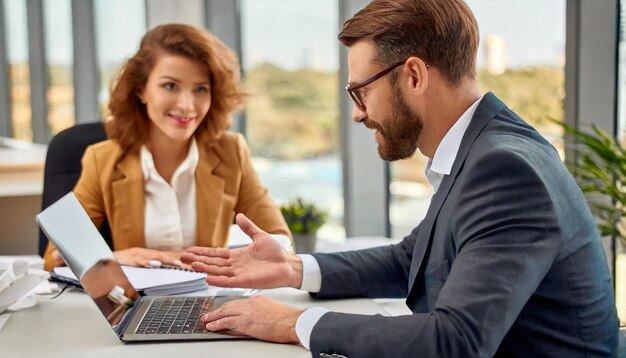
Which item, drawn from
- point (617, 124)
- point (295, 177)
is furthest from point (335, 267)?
point (295, 177)

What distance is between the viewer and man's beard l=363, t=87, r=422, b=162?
1.68 metres

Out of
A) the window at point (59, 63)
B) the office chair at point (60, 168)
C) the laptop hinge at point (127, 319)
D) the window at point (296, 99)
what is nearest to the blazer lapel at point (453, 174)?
the laptop hinge at point (127, 319)

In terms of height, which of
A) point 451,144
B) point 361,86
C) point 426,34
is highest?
point 426,34

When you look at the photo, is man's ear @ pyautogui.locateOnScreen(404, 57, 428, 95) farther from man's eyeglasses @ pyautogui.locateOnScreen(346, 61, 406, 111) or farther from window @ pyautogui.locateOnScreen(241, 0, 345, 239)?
window @ pyautogui.locateOnScreen(241, 0, 345, 239)

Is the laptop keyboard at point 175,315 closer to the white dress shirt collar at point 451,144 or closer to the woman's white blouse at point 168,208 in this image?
the white dress shirt collar at point 451,144

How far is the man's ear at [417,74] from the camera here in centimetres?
163

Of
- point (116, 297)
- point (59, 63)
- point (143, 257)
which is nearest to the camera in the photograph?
point (116, 297)

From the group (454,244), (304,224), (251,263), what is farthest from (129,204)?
(304,224)

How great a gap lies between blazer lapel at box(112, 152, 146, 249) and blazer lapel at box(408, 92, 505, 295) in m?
1.19

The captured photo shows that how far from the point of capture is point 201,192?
2.65 metres

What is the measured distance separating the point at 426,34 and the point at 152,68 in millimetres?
1267

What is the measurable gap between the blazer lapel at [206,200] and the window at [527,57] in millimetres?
883

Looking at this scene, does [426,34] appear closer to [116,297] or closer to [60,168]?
[116,297]

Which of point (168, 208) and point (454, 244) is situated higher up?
point (454, 244)
